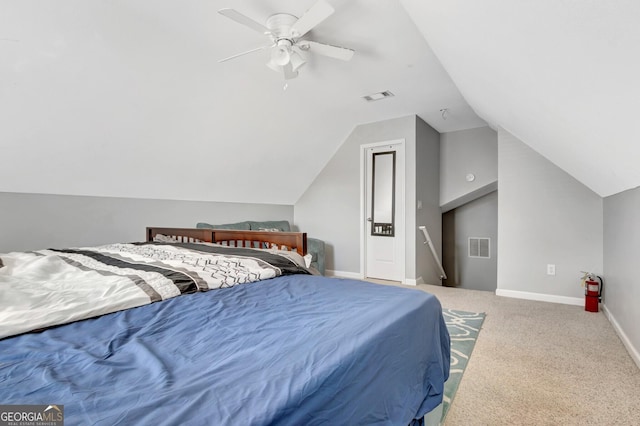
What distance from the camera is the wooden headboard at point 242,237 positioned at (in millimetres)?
2410

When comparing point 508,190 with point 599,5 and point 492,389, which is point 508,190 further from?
point 599,5

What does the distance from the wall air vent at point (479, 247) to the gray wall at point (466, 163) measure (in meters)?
0.79

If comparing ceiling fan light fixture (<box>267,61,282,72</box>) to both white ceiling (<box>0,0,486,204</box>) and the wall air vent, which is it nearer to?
white ceiling (<box>0,0,486,204</box>)

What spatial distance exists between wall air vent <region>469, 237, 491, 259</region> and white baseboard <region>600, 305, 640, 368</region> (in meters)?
2.44

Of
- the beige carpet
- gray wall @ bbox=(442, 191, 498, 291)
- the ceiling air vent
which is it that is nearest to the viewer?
the beige carpet

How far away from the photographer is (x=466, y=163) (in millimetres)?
5023

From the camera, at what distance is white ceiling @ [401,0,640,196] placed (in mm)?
981

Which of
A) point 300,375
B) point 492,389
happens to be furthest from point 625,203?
point 300,375

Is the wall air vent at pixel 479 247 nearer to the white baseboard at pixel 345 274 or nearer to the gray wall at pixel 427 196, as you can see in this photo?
the gray wall at pixel 427 196

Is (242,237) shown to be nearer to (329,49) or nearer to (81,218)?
(329,49)

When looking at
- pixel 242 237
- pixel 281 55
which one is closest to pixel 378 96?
pixel 281 55

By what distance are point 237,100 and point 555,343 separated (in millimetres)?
3507

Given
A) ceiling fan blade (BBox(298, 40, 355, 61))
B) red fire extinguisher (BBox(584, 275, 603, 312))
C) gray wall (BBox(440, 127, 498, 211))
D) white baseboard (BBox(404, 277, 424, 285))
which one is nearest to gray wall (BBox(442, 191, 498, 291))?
gray wall (BBox(440, 127, 498, 211))

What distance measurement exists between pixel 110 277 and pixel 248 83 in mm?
2436
